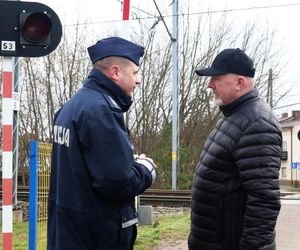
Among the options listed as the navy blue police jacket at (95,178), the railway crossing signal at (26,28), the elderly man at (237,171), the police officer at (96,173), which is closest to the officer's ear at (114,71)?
the police officer at (96,173)

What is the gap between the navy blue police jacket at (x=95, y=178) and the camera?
109 inches

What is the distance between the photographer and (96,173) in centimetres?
278

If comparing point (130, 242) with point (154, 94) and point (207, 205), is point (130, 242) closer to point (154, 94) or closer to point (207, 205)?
point (207, 205)

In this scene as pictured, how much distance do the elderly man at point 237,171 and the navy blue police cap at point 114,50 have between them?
63 cm

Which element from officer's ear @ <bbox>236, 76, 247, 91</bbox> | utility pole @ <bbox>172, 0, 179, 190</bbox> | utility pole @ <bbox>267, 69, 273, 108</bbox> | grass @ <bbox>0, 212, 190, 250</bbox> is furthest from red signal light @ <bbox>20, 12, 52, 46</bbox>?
utility pole @ <bbox>267, 69, 273, 108</bbox>

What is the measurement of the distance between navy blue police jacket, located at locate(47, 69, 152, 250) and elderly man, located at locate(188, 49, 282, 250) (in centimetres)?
58

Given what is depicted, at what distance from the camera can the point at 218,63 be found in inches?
139

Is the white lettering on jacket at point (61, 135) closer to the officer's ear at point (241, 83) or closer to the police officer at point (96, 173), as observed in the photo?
the police officer at point (96, 173)

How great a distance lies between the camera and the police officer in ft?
9.12

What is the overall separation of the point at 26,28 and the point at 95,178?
8.81 feet

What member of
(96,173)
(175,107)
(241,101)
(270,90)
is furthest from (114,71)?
(270,90)

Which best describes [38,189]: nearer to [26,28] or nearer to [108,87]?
[26,28]

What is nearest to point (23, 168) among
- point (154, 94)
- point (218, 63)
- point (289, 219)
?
point (154, 94)

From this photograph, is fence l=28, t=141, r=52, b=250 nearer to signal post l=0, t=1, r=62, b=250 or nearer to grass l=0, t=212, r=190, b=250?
grass l=0, t=212, r=190, b=250
